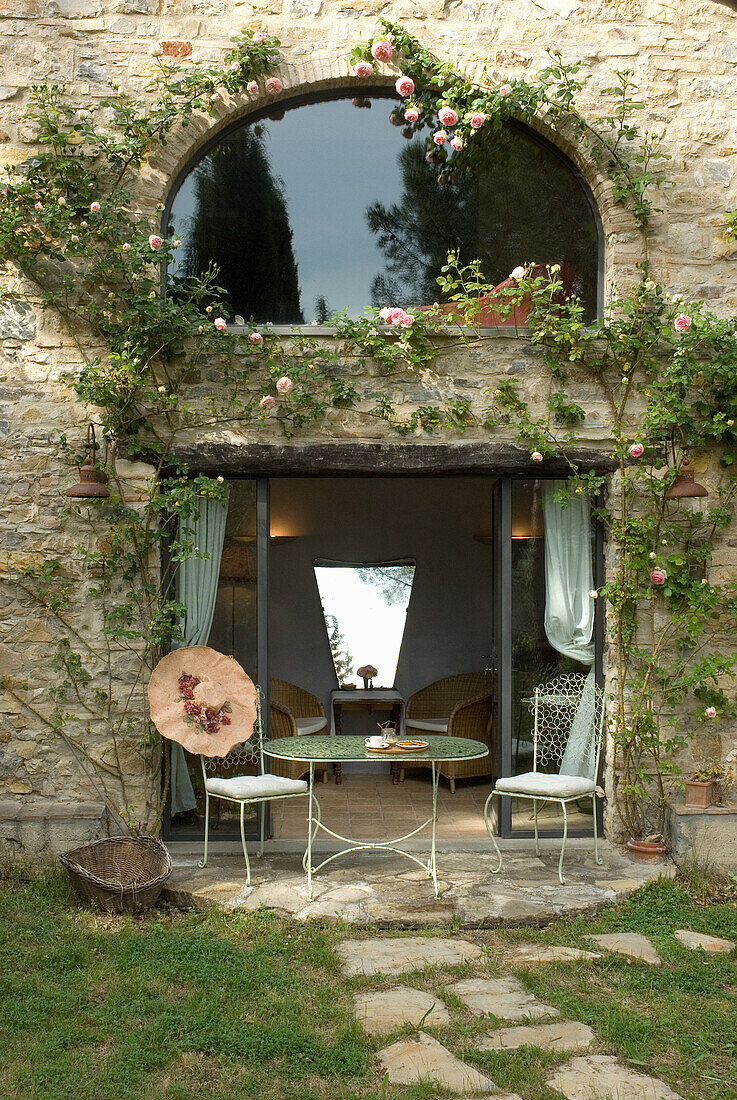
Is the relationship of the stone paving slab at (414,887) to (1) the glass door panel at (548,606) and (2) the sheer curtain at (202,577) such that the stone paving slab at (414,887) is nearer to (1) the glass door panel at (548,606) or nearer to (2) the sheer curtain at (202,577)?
(1) the glass door panel at (548,606)

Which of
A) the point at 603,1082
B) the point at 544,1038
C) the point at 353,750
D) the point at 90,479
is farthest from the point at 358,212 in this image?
the point at 603,1082

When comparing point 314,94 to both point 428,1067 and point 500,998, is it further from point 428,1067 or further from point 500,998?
point 428,1067

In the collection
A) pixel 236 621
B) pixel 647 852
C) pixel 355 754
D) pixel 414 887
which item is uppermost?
pixel 236 621

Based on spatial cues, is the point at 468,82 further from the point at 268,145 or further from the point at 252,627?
the point at 252,627

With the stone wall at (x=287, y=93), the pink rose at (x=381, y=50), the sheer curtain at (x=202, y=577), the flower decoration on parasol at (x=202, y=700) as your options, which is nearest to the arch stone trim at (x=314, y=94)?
the stone wall at (x=287, y=93)

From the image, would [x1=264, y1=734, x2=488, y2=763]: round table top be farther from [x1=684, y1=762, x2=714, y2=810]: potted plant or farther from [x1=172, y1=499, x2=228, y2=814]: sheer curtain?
[x1=684, y1=762, x2=714, y2=810]: potted plant

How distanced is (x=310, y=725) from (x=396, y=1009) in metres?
4.16

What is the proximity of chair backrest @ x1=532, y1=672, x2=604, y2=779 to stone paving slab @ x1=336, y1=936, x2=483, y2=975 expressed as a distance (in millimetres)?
1620

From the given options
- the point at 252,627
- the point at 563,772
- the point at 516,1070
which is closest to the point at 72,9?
the point at 252,627

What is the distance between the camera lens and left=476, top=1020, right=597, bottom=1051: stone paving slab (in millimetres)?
3586

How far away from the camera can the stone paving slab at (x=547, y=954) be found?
438 centimetres

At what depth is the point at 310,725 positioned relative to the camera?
7.96 m

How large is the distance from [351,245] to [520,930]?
3997 millimetres

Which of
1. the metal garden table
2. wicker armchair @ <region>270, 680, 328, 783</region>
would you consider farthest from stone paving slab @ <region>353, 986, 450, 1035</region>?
wicker armchair @ <region>270, 680, 328, 783</region>
